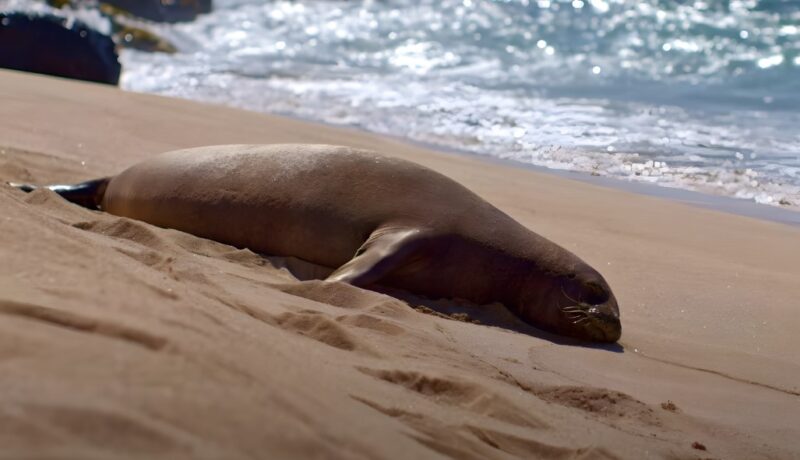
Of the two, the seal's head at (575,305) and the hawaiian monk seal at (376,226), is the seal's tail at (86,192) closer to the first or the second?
the hawaiian monk seal at (376,226)

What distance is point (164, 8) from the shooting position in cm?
2116

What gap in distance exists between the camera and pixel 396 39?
58.5 ft

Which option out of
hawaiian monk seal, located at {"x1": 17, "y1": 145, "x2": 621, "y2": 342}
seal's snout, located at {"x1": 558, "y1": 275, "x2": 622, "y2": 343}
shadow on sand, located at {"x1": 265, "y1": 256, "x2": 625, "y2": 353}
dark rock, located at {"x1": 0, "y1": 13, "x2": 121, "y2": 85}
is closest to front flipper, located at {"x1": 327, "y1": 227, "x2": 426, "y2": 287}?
hawaiian monk seal, located at {"x1": 17, "y1": 145, "x2": 621, "y2": 342}

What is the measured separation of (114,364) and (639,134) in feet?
26.7

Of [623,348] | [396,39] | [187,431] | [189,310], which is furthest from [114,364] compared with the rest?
[396,39]

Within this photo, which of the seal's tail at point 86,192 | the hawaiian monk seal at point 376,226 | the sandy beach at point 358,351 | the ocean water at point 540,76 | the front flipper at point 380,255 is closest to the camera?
the sandy beach at point 358,351

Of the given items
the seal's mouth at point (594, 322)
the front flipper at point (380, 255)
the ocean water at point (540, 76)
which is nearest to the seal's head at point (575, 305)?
the seal's mouth at point (594, 322)

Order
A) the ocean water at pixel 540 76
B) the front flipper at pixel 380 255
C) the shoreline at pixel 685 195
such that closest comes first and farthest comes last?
the front flipper at pixel 380 255 < the shoreline at pixel 685 195 < the ocean water at pixel 540 76

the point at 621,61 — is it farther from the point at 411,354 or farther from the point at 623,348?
the point at 411,354

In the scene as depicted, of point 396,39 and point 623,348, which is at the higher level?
point 396,39

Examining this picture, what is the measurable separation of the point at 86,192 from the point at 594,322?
8.58ft

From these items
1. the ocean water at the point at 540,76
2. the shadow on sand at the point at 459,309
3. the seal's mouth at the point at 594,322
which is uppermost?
the ocean water at the point at 540,76

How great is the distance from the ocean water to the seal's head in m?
3.37

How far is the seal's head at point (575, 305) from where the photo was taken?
4.15m
